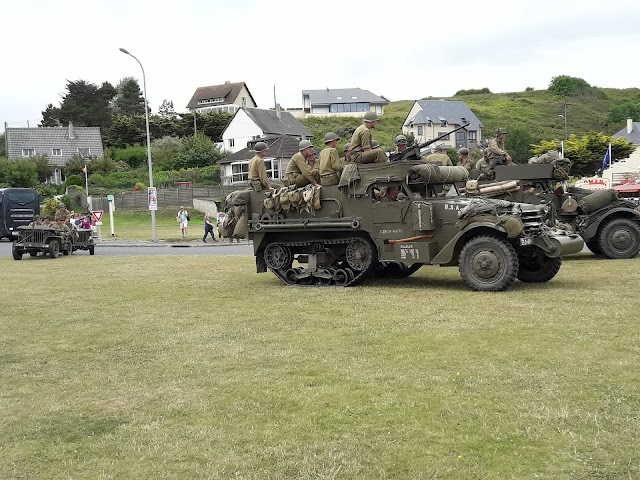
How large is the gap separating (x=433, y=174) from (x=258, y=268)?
12.8 ft

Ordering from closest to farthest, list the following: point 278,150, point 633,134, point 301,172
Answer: point 301,172, point 278,150, point 633,134

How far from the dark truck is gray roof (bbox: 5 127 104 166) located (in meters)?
43.2

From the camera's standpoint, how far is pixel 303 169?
537 inches

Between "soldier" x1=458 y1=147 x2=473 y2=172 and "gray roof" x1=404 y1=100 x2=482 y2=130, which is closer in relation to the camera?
"soldier" x1=458 y1=147 x2=473 y2=172

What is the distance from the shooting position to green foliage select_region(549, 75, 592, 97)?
134062 mm

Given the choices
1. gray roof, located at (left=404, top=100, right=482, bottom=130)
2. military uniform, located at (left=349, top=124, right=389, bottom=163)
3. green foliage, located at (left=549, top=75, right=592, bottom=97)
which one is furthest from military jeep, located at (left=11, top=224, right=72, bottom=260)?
green foliage, located at (left=549, top=75, right=592, bottom=97)

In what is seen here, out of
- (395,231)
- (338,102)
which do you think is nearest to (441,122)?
(338,102)

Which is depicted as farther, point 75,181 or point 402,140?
point 75,181

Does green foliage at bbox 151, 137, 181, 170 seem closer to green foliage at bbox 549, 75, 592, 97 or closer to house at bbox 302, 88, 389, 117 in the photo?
house at bbox 302, 88, 389, 117

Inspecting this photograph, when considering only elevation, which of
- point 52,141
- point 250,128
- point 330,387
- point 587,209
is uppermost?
point 52,141

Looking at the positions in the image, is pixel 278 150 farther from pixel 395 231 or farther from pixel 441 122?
pixel 395 231

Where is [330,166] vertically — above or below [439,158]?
below

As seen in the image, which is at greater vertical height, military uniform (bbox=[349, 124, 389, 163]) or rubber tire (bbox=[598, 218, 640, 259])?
military uniform (bbox=[349, 124, 389, 163])

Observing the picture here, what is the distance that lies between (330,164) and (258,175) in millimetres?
1510
